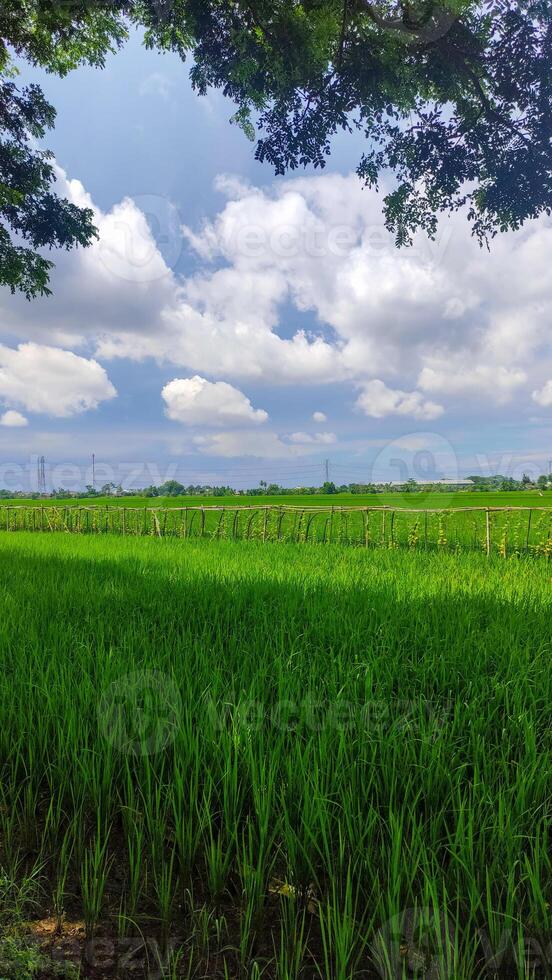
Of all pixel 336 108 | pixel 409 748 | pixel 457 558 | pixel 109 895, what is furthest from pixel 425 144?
pixel 109 895

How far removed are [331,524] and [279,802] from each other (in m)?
10.3

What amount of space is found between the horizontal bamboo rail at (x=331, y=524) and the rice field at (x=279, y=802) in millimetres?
7338

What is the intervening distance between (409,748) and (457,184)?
881 cm

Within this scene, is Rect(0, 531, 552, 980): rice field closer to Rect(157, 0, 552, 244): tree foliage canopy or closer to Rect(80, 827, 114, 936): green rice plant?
Rect(80, 827, 114, 936): green rice plant

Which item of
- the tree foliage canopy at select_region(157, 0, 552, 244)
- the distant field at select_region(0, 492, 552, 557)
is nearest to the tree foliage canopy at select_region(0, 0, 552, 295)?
the tree foliage canopy at select_region(157, 0, 552, 244)

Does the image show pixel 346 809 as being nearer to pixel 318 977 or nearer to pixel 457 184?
pixel 318 977

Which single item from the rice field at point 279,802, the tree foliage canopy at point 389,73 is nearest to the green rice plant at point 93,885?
the rice field at point 279,802

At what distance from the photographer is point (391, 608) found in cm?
436

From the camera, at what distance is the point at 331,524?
12.0 m

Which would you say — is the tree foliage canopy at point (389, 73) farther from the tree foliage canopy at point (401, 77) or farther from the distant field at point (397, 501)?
the distant field at point (397, 501)

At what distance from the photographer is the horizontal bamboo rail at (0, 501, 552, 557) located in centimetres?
1075

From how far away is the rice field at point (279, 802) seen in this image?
1.37 m

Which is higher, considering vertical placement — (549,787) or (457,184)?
(457,184)

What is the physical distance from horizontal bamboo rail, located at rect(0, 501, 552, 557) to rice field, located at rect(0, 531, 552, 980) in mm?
7338
